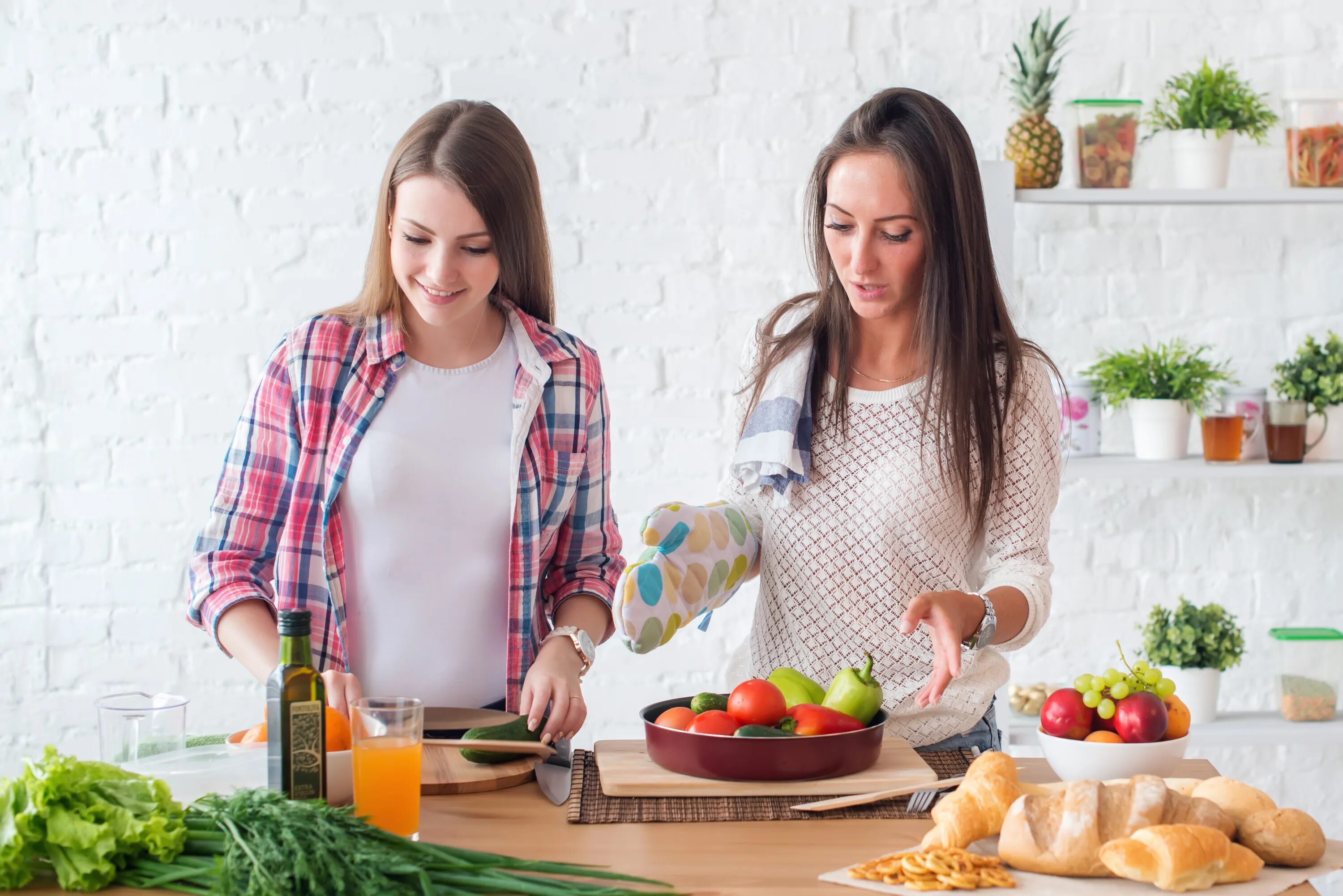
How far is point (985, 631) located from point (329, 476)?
2.76ft

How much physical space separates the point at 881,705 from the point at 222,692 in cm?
171

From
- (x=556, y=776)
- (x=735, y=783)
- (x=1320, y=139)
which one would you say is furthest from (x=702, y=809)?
(x=1320, y=139)

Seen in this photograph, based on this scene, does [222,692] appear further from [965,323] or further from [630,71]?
[965,323]

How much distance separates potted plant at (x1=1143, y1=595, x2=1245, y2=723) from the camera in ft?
8.49

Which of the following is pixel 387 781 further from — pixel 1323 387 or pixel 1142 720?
pixel 1323 387

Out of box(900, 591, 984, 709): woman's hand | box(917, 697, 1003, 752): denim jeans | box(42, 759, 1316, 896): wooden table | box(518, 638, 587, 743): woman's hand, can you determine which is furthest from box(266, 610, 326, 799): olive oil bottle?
box(917, 697, 1003, 752): denim jeans

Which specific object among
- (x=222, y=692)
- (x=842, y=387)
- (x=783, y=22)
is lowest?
(x=222, y=692)

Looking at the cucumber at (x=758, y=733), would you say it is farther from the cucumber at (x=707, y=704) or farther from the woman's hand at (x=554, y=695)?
the woman's hand at (x=554, y=695)

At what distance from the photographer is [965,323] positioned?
5.41 feet

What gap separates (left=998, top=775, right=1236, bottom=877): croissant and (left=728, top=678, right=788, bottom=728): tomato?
299 mm

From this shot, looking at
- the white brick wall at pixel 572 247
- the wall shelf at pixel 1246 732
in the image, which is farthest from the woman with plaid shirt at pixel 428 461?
the wall shelf at pixel 1246 732

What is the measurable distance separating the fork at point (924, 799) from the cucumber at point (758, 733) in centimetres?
13

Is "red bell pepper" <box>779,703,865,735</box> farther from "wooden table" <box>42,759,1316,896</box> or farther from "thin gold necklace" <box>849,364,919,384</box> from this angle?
"thin gold necklace" <box>849,364,919,384</box>

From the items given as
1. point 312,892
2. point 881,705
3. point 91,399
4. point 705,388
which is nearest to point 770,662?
point 881,705
